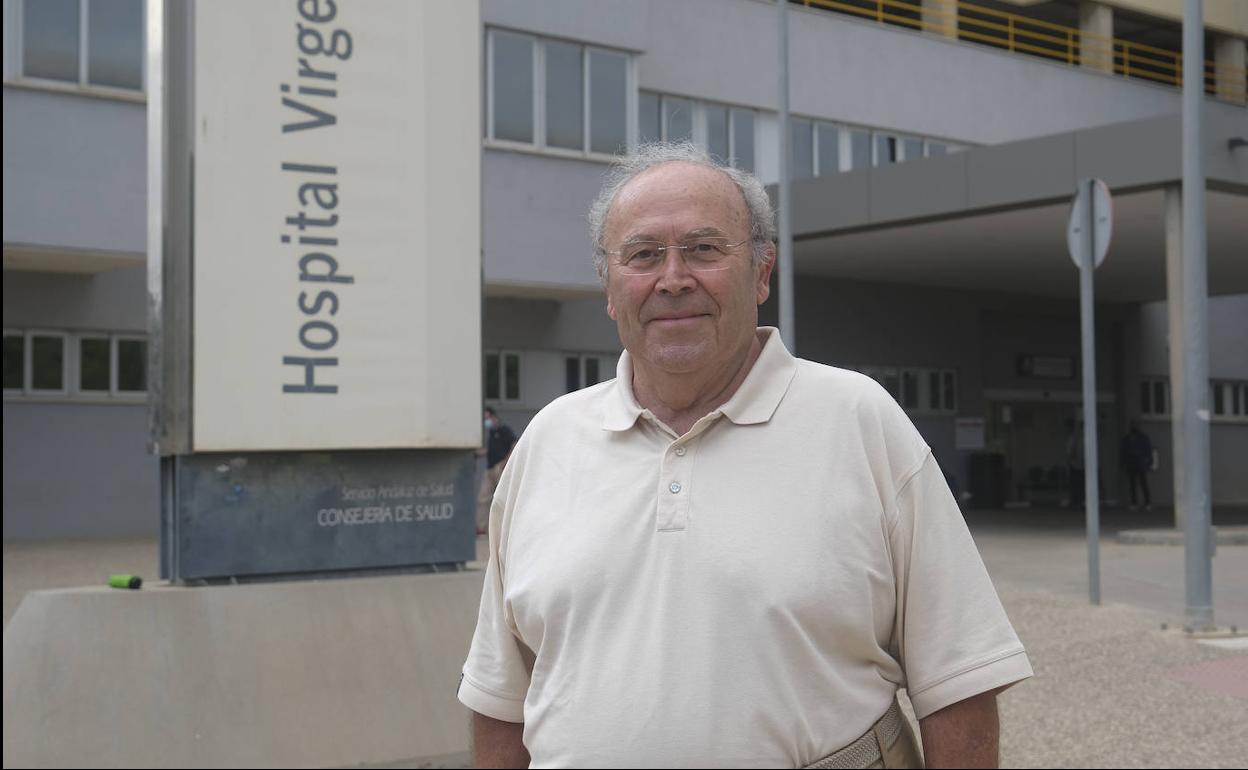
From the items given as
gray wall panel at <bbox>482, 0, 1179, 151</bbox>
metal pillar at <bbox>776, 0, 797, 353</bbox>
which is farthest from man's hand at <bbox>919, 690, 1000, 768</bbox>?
gray wall panel at <bbox>482, 0, 1179, 151</bbox>

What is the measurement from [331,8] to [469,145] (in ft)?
3.16

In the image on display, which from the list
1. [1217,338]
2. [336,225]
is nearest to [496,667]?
[336,225]

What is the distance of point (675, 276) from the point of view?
2.06m

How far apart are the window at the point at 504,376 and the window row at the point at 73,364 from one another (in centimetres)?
585

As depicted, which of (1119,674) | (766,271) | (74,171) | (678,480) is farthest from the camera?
(74,171)

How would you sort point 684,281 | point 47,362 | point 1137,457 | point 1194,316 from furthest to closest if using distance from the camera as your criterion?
point 1137,457
point 47,362
point 1194,316
point 684,281

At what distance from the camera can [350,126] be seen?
720 cm

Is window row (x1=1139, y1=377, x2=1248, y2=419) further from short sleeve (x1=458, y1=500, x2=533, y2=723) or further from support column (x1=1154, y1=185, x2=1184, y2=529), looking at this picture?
short sleeve (x1=458, y1=500, x2=533, y2=723)

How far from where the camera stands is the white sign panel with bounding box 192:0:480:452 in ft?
22.6

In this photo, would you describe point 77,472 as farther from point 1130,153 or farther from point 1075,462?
point 1075,462

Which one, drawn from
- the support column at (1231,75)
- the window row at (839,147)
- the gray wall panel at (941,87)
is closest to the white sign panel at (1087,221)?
the support column at (1231,75)

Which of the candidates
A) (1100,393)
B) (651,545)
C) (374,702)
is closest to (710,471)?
(651,545)

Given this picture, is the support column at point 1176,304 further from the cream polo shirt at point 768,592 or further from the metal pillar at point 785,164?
the cream polo shirt at point 768,592

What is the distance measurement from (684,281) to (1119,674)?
3104 mm
